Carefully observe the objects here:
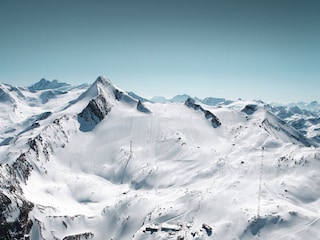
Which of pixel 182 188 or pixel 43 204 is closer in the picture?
pixel 43 204

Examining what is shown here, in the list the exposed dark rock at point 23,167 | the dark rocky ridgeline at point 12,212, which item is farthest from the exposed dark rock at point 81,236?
the exposed dark rock at point 23,167

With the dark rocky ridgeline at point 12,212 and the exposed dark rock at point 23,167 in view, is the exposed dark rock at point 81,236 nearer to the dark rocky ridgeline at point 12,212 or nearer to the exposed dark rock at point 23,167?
the dark rocky ridgeline at point 12,212

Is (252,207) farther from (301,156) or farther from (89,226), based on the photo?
(89,226)

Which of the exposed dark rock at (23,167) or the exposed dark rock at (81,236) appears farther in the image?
the exposed dark rock at (23,167)

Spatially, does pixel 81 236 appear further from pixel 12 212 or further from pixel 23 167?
pixel 23 167

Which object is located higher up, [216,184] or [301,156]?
[301,156]

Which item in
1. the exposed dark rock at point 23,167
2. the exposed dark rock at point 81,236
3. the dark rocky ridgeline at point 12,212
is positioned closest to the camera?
the dark rocky ridgeline at point 12,212

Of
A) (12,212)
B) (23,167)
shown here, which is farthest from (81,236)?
(23,167)

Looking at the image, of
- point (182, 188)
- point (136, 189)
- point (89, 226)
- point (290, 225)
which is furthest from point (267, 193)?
point (89, 226)

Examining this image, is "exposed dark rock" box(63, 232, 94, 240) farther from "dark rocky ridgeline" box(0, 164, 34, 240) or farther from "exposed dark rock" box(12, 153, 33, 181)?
"exposed dark rock" box(12, 153, 33, 181)
